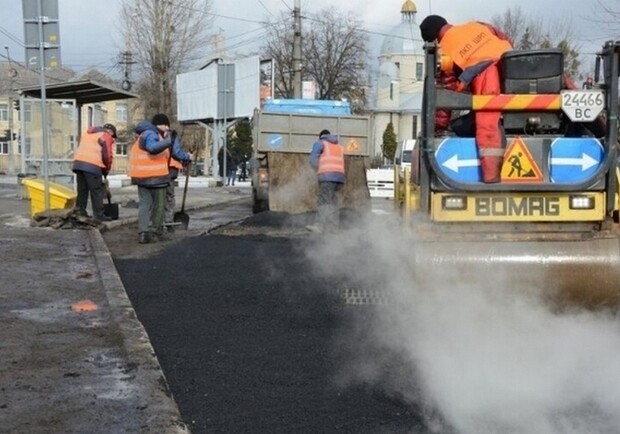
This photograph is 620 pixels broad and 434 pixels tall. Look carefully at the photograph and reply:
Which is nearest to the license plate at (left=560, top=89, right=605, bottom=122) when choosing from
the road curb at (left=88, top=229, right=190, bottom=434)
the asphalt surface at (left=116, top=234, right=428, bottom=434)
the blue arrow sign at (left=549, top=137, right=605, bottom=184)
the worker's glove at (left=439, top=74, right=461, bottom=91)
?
the blue arrow sign at (left=549, top=137, right=605, bottom=184)

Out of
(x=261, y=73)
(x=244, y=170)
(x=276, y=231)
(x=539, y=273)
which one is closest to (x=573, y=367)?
(x=539, y=273)

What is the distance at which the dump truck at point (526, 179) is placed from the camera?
6.06 m

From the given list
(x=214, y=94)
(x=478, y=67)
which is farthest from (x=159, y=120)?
(x=214, y=94)

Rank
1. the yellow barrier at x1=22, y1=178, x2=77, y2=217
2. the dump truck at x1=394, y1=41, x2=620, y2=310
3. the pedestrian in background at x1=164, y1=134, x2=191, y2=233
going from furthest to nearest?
the yellow barrier at x1=22, y1=178, x2=77, y2=217
the pedestrian in background at x1=164, y1=134, x2=191, y2=233
the dump truck at x1=394, y1=41, x2=620, y2=310

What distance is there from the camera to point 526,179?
20.3ft

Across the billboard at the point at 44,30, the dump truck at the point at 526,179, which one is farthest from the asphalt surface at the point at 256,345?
the billboard at the point at 44,30

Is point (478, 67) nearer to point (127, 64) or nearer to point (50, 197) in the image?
point (50, 197)

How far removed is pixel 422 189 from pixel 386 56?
82.8m

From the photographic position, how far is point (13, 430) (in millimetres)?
4262

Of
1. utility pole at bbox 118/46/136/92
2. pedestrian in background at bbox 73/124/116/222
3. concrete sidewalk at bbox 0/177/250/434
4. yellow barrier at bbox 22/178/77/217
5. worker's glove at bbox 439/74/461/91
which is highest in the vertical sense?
utility pole at bbox 118/46/136/92

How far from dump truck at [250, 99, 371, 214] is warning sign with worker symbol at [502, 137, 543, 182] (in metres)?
10.1

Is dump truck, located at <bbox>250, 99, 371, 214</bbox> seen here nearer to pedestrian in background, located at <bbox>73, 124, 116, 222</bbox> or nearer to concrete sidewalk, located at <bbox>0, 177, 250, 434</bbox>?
pedestrian in background, located at <bbox>73, 124, 116, 222</bbox>

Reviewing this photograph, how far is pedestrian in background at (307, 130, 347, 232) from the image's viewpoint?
13695mm

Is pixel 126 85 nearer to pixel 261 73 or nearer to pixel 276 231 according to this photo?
pixel 261 73
